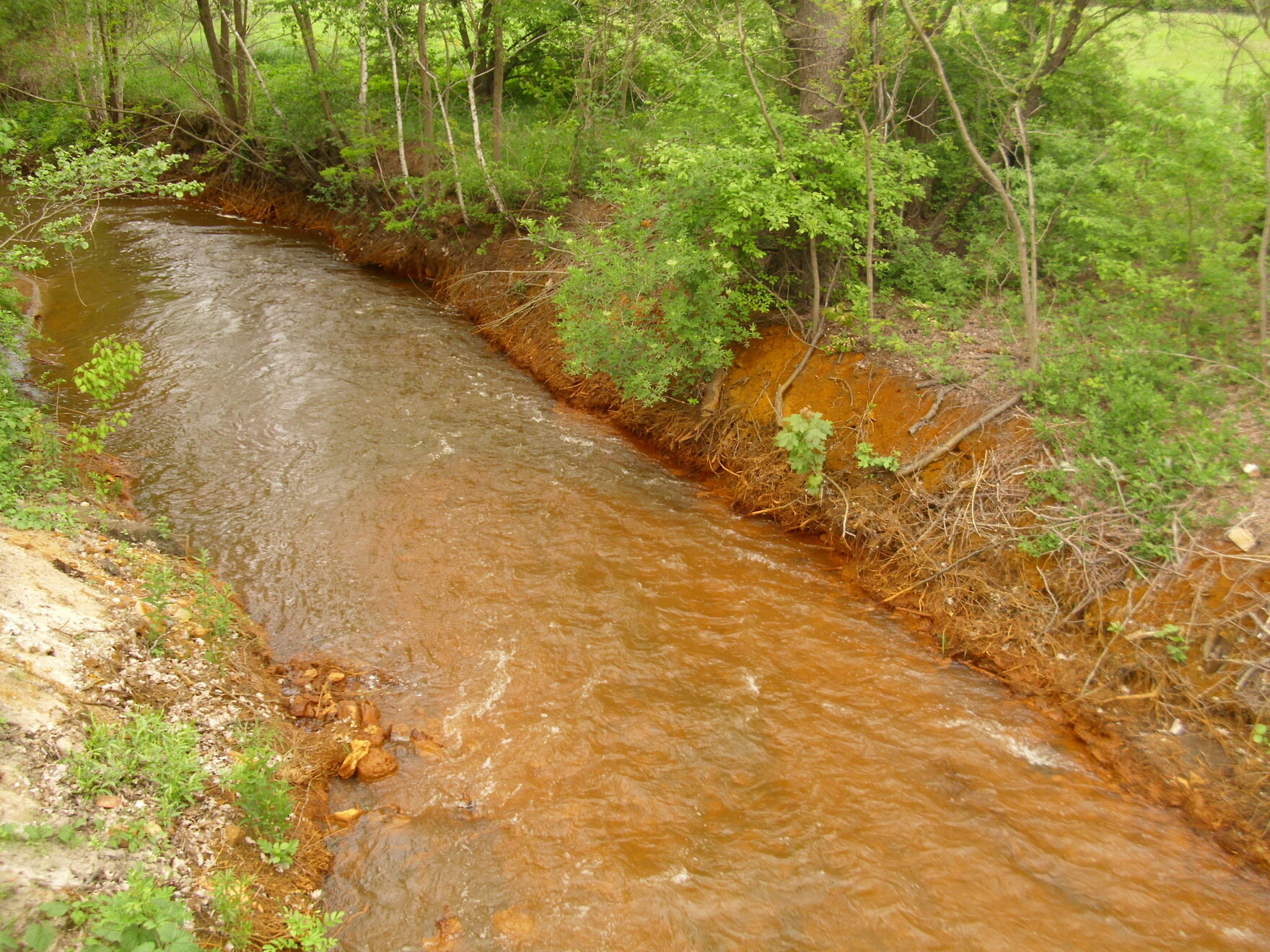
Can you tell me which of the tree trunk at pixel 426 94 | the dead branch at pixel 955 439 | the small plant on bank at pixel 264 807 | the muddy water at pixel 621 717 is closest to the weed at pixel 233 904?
the small plant on bank at pixel 264 807

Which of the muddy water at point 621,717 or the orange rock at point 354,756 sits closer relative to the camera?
the muddy water at point 621,717

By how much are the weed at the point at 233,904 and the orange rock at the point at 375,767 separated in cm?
110

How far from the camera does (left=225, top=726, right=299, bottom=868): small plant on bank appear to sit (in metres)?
4.41

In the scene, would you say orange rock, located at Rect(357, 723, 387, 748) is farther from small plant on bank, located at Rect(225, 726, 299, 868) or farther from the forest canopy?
the forest canopy

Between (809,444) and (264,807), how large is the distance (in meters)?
5.85

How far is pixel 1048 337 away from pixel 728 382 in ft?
11.5

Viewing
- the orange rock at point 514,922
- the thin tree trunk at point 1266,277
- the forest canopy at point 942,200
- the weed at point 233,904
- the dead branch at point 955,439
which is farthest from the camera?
the dead branch at point 955,439

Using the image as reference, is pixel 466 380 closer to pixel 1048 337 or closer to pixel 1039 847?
pixel 1048 337

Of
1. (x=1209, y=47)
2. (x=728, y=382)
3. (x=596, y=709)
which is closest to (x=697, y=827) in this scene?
(x=596, y=709)

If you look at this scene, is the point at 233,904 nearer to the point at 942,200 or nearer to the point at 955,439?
the point at 955,439

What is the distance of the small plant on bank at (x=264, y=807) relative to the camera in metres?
4.41

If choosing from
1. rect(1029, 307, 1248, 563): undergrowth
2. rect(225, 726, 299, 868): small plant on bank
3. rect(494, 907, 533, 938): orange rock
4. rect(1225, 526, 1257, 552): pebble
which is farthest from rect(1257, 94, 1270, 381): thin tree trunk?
rect(225, 726, 299, 868): small plant on bank

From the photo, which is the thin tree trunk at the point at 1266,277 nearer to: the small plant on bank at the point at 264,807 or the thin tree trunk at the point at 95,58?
the small plant on bank at the point at 264,807

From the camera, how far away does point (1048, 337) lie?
25.8 feet
